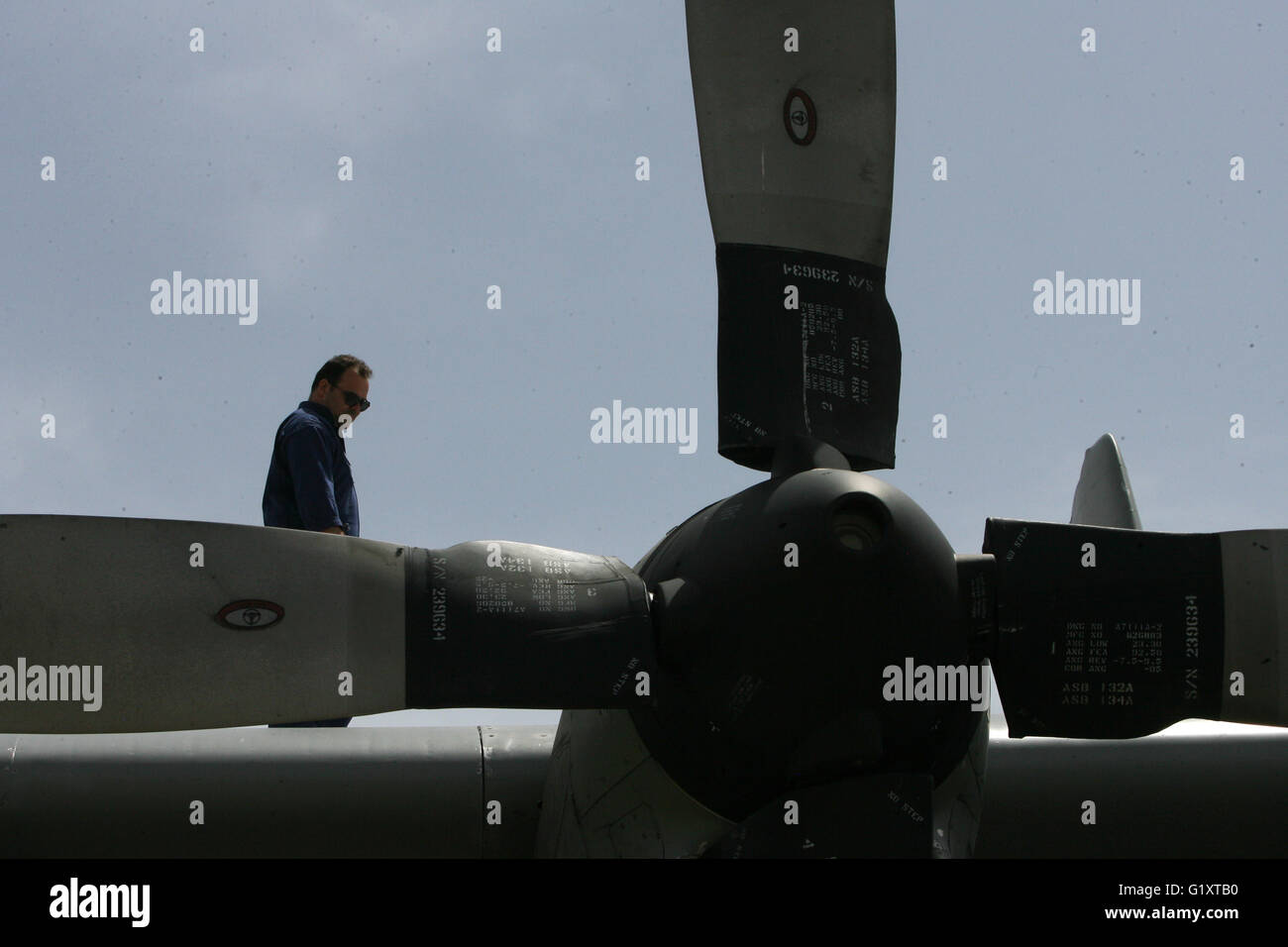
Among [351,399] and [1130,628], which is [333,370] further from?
[1130,628]

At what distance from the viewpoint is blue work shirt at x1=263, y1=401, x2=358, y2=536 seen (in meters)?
7.70

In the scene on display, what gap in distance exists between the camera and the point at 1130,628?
18.2 ft

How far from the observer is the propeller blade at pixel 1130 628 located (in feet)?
18.2

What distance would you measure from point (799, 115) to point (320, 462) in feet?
9.76

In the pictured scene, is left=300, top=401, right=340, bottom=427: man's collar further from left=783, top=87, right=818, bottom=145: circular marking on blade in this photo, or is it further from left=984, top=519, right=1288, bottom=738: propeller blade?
left=984, top=519, right=1288, bottom=738: propeller blade

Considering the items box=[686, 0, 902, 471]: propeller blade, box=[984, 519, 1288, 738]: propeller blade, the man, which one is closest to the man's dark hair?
the man

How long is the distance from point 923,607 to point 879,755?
54cm

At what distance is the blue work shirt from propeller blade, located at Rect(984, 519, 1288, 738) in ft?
11.6

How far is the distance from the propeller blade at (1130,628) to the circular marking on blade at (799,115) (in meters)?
1.94

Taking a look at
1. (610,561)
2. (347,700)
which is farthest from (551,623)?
(347,700)

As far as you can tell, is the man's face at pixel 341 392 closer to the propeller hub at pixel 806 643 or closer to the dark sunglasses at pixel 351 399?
the dark sunglasses at pixel 351 399

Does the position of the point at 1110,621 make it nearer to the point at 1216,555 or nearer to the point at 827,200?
the point at 1216,555
